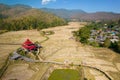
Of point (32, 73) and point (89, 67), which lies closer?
point (32, 73)

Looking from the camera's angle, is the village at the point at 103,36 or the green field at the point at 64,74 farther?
the village at the point at 103,36

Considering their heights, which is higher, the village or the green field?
the village

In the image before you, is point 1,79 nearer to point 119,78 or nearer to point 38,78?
point 38,78

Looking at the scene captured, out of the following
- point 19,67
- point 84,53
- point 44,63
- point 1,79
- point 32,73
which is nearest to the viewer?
point 1,79

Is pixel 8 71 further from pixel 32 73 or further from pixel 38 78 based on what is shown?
pixel 38 78

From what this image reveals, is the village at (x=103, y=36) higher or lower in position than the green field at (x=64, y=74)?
higher

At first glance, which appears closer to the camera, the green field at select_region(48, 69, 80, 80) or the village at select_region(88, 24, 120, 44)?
the green field at select_region(48, 69, 80, 80)

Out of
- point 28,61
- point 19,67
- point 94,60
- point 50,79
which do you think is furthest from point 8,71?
point 94,60

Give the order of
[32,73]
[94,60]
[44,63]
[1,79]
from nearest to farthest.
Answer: [1,79] < [32,73] < [44,63] < [94,60]
